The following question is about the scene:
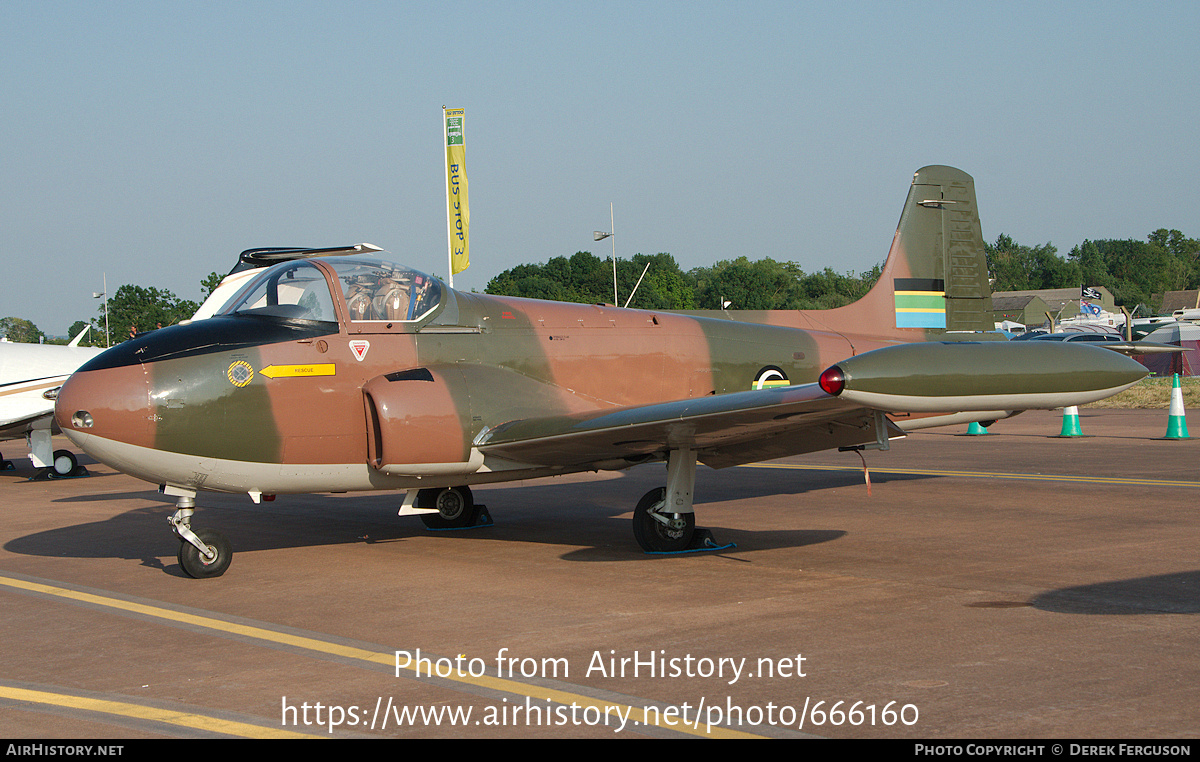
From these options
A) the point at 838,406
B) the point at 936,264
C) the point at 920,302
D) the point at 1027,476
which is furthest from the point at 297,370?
the point at 1027,476

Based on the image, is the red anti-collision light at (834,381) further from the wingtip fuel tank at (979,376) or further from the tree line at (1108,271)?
the tree line at (1108,271)

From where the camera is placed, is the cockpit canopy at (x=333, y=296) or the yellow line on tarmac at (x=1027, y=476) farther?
the yellow line on tarmac at (x=1027, y=476)

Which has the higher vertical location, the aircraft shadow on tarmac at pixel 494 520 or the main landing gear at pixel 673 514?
the main landing gear at pixel 673 514

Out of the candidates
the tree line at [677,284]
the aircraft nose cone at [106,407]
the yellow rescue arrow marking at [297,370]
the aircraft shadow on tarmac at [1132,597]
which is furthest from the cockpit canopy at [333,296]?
the tree line at [677,284]

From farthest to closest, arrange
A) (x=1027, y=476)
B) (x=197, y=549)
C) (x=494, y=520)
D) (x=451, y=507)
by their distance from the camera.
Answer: (x=1027, y=476)
(x=494, y=520)
(x=451, y=507)
(x=197, y=549)

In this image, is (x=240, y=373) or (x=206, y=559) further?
(x=206, y=559)

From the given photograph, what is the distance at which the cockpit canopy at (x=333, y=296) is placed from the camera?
8.15 m

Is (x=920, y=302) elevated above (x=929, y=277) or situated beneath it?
situated beneath

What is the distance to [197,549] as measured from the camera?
25.6 feet

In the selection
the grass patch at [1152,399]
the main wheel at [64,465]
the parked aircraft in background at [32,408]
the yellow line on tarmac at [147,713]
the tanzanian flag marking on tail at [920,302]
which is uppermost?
the tanzanian flag marking on tail at [920,302]

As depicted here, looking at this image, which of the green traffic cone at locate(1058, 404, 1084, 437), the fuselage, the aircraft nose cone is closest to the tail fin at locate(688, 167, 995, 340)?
the fuselage

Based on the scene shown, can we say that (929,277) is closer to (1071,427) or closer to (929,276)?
(929,276)

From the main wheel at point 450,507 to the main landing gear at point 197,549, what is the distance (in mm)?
2759

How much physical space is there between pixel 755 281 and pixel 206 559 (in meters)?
105
